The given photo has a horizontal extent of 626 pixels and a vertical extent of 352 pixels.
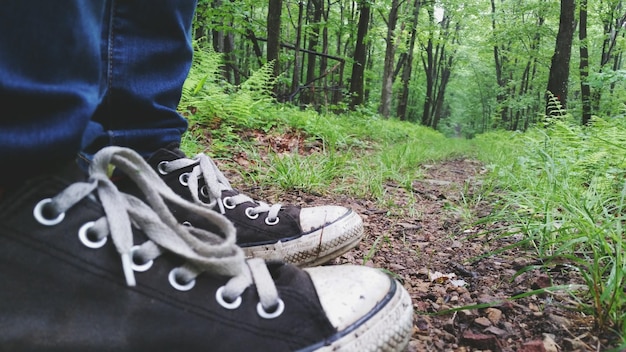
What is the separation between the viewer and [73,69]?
2.16 feet

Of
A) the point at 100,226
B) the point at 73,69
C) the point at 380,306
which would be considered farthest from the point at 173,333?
the point at 73,69

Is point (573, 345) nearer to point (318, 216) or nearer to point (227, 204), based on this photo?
point (318, 216)

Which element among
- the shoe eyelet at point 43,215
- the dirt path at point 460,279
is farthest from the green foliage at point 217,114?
the shoe eyelet at point 43,215

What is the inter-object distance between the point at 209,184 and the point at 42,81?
0.54 meters

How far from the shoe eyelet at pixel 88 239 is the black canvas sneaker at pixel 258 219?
1.32 feet

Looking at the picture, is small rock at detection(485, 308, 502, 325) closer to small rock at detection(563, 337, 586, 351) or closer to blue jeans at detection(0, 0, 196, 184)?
small rock at detection(563, 337, 586, 351)

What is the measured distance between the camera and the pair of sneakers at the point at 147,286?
596 millimetres

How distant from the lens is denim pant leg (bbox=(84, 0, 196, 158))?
88cm

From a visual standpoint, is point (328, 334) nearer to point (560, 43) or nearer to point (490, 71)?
point (560, 43)

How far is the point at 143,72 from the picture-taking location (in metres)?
0.97

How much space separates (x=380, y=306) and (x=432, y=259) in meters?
0.76

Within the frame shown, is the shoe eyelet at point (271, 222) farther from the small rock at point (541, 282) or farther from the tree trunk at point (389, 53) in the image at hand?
the tree trunk at point (389, 53)

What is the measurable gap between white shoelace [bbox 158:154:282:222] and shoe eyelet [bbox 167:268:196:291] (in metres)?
0.38

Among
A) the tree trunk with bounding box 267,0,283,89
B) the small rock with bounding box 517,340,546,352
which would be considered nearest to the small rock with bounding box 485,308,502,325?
the small rock with bounding box 517,340,546,352
